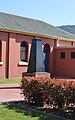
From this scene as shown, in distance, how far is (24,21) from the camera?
32406 mm

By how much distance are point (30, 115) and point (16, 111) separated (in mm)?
671

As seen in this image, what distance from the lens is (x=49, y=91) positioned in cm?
977

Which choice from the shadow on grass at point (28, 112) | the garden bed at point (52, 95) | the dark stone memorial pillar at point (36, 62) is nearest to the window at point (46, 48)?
the dark stone memorial pillar at point (36, 62)

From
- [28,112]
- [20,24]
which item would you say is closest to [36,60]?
[28,112]

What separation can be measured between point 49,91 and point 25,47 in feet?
63.4

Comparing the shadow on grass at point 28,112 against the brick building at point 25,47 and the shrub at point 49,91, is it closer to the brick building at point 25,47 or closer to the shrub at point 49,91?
the shrub at point 49,91

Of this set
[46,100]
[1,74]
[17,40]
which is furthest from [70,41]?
[46,100]

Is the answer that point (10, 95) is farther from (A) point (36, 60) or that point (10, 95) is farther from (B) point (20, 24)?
(B) point (20, 24)

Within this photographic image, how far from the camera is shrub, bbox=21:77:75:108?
9.10 meters

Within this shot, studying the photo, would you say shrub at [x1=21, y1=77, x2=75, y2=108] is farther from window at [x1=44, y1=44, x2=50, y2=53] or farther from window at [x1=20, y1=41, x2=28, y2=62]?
window at [x1=44, y1=44, x2=50, y2=53]

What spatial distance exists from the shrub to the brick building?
50.3 ft

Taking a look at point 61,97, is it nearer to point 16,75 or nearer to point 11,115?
point 11,115

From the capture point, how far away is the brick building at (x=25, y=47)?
26.4 metres

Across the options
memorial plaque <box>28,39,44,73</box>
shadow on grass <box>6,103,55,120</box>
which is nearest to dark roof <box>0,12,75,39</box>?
memorial plaque <box>28,39,44,73</box>
